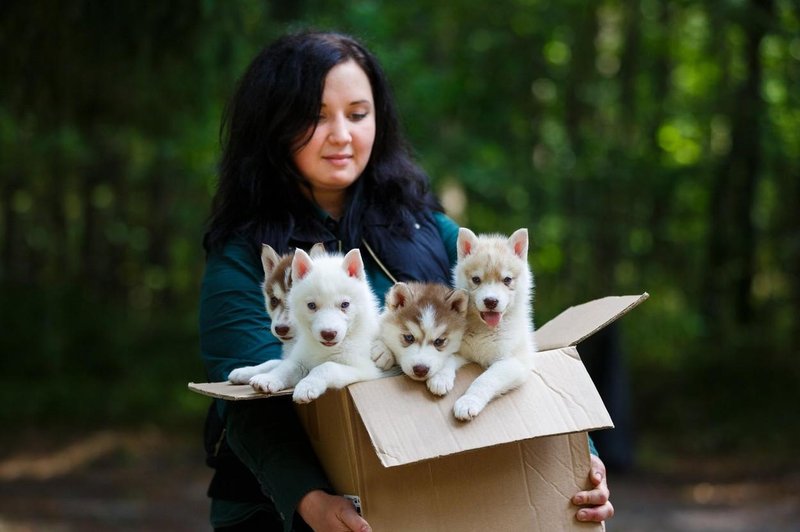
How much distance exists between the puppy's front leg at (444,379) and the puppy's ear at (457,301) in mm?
150

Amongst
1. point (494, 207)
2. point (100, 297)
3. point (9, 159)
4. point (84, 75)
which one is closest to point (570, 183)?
point (494, 207)

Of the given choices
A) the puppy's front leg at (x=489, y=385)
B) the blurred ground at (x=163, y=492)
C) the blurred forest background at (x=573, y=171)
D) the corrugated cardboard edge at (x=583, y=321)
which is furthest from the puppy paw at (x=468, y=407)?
the blurred ground at (x=163, y=492)

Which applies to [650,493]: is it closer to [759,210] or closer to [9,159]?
[759,210]

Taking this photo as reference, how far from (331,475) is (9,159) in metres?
11.2

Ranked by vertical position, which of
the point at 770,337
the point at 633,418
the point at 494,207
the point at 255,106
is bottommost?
the point at 633,418

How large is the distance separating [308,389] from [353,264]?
1.51ft

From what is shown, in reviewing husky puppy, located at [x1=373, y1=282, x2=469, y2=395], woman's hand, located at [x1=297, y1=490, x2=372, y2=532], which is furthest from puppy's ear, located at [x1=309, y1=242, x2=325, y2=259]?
woman's hand, located at [x1=297, y1=490, x2=372, y2=532]

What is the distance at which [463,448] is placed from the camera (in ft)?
7.44

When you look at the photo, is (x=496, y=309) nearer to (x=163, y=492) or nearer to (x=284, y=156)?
(x=284, y=156)

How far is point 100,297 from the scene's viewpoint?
15.4 m

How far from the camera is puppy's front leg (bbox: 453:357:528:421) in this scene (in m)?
2.34

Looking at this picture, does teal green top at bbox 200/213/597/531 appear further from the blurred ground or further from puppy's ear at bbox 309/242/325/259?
the blurred ground

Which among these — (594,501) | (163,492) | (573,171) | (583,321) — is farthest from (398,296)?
(573,171)

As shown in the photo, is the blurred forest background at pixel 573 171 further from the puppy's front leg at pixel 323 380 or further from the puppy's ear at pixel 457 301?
the puppy's front leg at pixel 323 380
